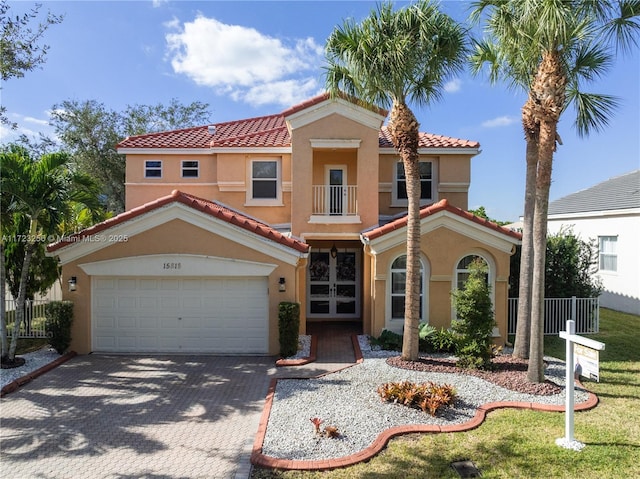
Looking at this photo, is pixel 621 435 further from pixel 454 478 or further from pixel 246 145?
pixel 246 145

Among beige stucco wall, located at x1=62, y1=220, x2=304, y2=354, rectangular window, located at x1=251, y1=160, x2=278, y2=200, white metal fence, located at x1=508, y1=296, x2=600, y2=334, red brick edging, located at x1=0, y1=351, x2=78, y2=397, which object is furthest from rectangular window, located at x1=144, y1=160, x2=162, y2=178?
white metal fence, located at x1=508, y1=296, x2=600, y2=334

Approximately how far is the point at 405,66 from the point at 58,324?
12.8 metres

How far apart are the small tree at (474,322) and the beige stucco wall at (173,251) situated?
17.0ft

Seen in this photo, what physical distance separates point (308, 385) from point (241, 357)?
3.29 metres

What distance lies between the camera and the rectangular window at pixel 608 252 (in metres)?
20.3

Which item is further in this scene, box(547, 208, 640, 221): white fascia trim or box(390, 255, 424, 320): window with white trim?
box(547, 208, 640, 221): white fascia trim

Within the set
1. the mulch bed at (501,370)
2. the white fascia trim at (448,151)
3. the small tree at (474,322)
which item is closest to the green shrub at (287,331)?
the mulch bed at (501,370)

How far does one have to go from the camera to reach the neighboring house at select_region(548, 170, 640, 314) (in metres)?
19.0

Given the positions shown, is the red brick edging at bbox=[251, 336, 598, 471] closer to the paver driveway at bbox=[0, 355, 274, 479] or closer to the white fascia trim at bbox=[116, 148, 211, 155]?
the paver driveway at bbox=[0, 355, 274, 479]

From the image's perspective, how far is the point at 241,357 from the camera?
1238 centimetres

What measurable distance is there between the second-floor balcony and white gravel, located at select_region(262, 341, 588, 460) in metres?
5.98

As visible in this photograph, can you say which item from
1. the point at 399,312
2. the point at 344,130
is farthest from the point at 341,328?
the point at 344,130

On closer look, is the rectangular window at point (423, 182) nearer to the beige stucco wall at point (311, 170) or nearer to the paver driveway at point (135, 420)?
the beige stucco wall at point (311, 170)

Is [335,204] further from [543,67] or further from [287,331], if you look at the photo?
[543,67]
